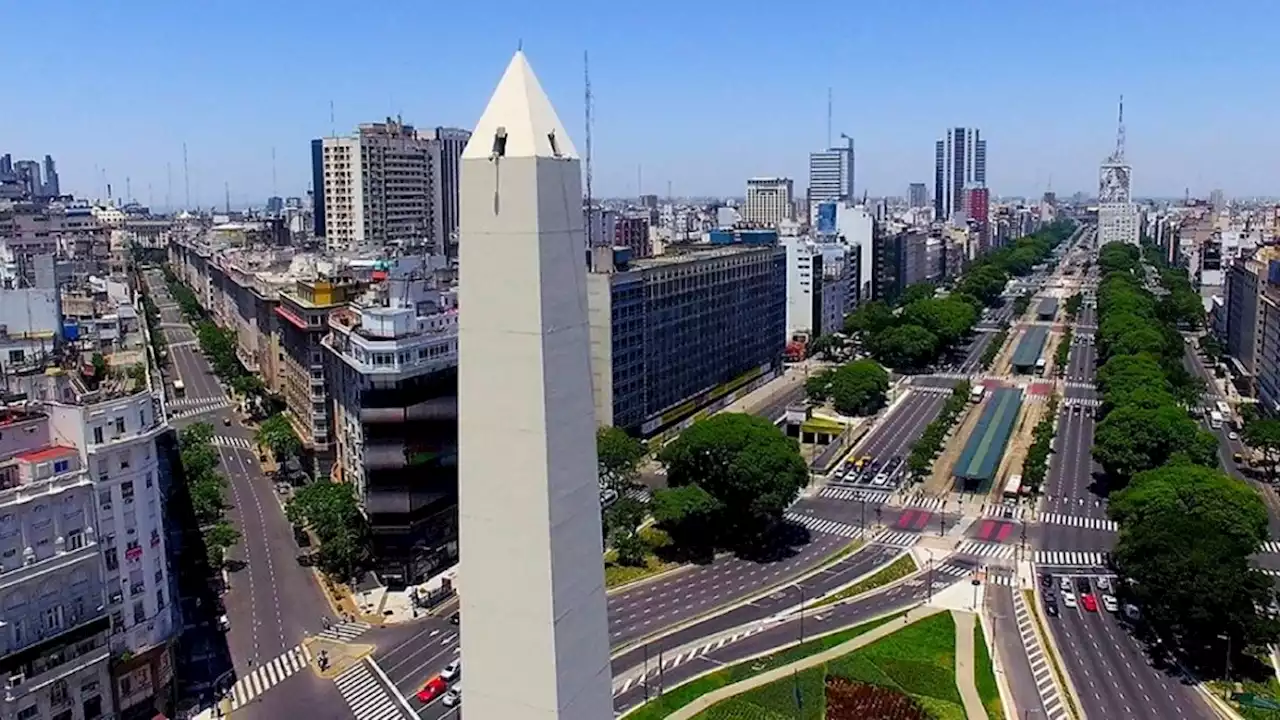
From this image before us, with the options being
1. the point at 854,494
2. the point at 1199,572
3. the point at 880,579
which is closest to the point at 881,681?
the point at 880,579

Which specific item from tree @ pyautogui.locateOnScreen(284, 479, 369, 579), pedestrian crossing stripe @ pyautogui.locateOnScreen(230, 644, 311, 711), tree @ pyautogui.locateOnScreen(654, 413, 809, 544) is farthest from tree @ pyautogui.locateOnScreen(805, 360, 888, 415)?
pedestrian crossing stripe @ pyautogui.locateOnScreen(230, 644, 311, 711)

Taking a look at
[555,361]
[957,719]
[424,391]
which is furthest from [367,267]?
[555,361]

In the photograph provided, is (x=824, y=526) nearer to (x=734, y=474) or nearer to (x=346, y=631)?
(x=734, y=474)

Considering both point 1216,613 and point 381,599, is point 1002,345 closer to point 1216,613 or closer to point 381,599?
point 1216,613

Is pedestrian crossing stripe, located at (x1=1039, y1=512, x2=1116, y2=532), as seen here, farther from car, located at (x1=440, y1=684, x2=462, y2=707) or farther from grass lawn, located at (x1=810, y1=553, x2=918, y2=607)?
car, located at (x1=440, y1=684, x2=462, y2=707)

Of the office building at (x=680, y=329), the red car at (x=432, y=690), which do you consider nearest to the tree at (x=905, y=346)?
the office building at (x=680, y=329)

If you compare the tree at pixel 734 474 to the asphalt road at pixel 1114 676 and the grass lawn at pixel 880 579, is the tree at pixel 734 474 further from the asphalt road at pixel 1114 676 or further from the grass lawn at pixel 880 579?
the asphalt road at pixel 1114 676
